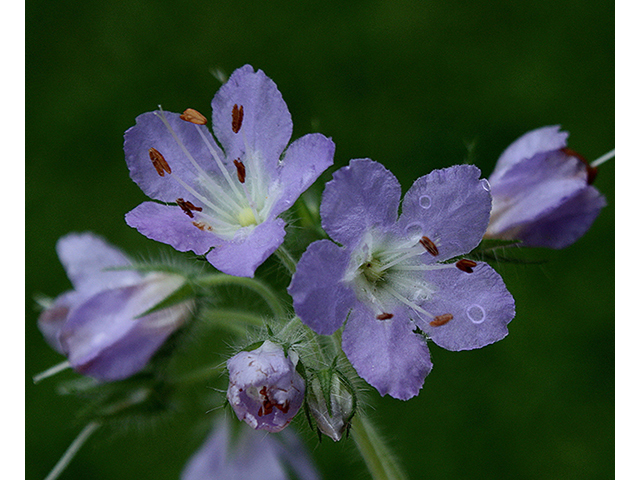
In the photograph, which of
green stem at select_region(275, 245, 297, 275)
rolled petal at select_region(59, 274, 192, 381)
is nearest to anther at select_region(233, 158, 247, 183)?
green stem at select_region(275, 245, 297, 275)

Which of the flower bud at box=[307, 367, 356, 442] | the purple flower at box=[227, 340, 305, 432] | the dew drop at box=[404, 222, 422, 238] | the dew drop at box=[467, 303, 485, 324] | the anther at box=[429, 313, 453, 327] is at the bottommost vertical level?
the flower bud at box=[307, 367, 356, 442]

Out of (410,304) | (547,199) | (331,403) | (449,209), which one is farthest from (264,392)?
(547,199)

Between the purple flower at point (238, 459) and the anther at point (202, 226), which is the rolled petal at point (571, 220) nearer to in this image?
the anther at point (202, 226)

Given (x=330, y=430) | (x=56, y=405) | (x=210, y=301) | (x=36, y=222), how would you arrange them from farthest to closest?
(x=36, y=222) < (x=56, y=405) < (x=210, y=301) < (x=330, y=430)

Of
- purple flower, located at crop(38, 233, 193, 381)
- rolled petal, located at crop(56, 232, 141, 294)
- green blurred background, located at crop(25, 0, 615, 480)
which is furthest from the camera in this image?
green blurred background, located at crop(25, 0, 615, 480)

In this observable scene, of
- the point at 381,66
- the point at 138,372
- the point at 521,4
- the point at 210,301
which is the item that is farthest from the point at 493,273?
the point at 521,4

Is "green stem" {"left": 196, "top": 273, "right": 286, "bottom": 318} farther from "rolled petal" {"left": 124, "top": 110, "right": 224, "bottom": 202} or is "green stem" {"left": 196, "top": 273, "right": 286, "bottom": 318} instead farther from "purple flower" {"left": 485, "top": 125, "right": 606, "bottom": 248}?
"purple flower" {"left": 485, "top": 125, "right": 606, "bottom": 248}

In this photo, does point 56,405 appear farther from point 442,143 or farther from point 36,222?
point 442,143

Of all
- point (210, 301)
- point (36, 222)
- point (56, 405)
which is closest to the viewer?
point (210, 301)

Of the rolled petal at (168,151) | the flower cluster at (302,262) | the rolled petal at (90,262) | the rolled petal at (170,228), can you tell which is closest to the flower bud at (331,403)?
the flower cluster at (302,262)
